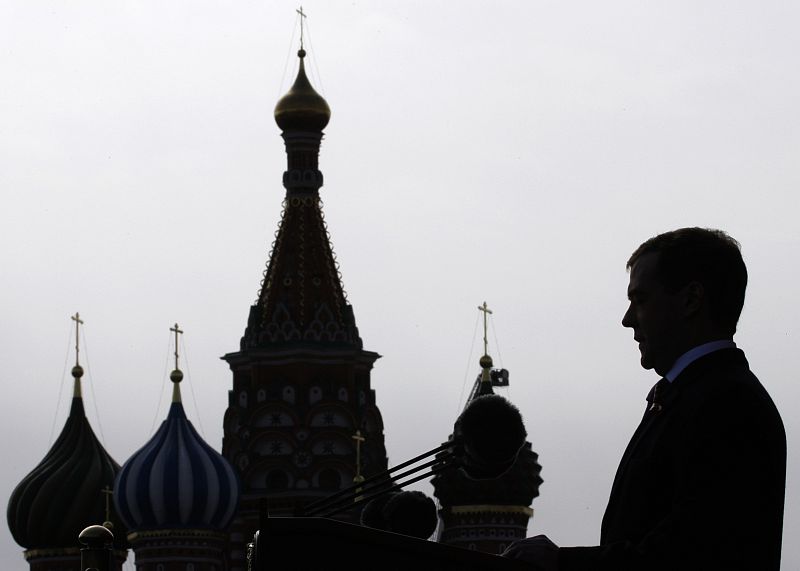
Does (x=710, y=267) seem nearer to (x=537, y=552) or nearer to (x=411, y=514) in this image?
(x=537, y=552)

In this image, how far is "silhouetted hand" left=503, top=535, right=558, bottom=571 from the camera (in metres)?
3.49

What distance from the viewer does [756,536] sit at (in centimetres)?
340

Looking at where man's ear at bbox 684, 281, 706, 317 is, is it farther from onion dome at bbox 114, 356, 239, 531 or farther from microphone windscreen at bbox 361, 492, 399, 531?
onion dome at bbox 114, 356, 239, 531

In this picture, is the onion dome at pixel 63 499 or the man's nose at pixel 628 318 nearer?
the man's nose at pixel 628 318

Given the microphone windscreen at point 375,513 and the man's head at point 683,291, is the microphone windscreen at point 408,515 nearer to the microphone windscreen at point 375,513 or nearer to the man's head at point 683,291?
the microphone windscreen at point 375,513

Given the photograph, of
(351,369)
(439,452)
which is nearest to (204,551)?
(351,369)

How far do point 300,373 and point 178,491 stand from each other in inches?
135

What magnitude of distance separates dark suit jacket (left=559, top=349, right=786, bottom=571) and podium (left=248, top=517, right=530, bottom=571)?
17 cm

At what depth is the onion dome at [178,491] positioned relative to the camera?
44.2 m

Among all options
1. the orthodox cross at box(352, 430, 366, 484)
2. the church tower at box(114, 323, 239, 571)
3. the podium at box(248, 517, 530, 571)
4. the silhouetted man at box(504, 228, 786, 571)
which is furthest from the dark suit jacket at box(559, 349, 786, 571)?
the church tower at box(114, 323, 239, 571)

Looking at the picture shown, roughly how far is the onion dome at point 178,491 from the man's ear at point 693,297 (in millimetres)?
40754

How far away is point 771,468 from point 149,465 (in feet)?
137

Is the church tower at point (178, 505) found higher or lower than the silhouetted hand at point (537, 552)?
higher

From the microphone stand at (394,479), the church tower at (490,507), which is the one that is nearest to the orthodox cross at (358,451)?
the church tower at (490,507)
